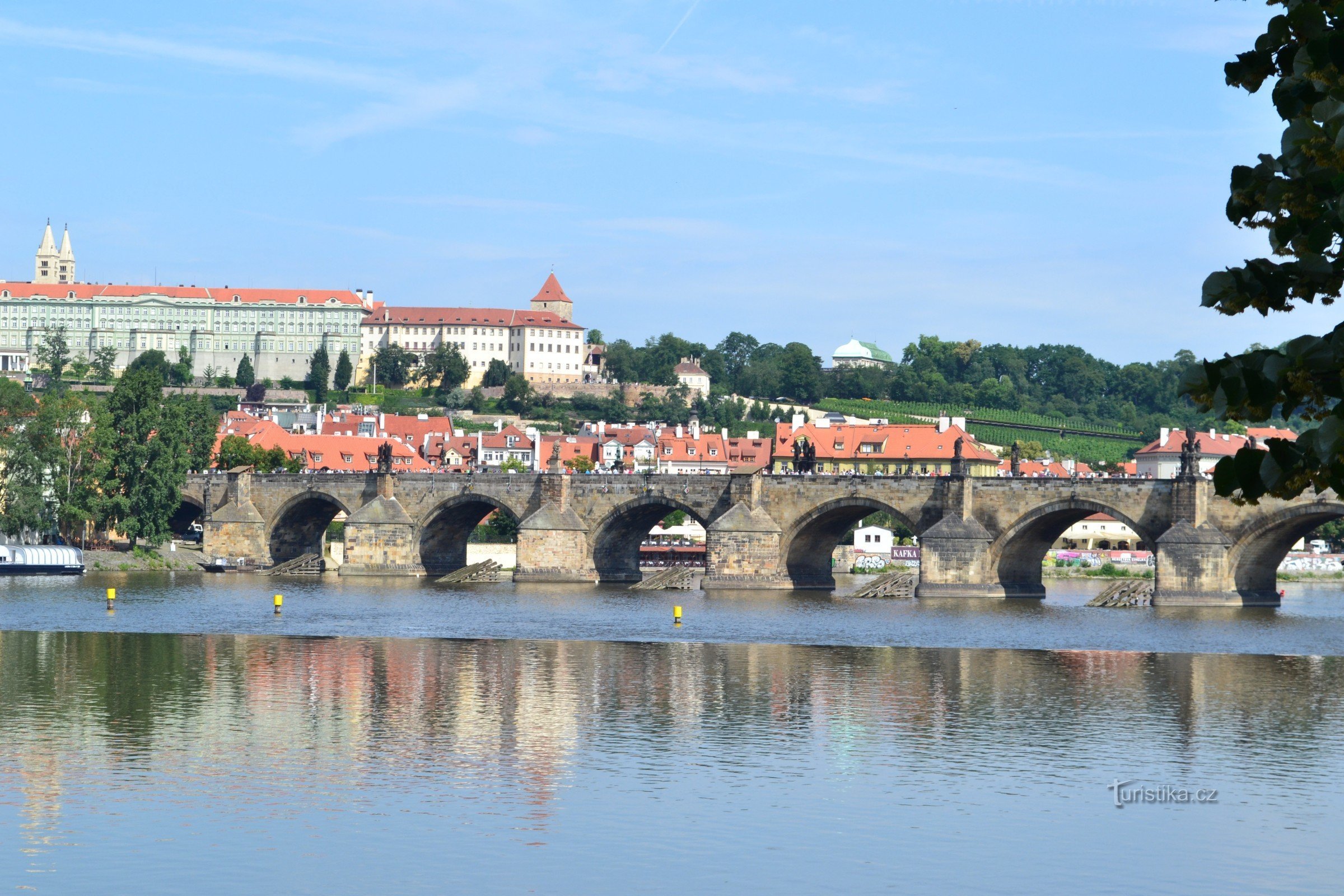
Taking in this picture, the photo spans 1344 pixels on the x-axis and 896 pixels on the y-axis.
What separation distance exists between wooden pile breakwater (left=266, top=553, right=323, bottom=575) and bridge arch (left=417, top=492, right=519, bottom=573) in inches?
265

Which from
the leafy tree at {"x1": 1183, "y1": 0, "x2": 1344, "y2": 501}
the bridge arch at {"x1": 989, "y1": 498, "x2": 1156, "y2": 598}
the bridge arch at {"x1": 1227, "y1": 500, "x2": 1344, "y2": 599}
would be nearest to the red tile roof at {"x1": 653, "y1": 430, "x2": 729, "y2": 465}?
the bridge arch at {"x1": 989, "y1": 498, "x2": 1156, "y2": 598}

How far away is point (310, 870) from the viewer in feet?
74.6

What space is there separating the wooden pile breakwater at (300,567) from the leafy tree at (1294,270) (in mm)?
88555

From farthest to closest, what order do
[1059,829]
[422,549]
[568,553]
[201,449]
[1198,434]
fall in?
[1198,434] < [201,449] < [422,549] < [568,553] < [1059,829]

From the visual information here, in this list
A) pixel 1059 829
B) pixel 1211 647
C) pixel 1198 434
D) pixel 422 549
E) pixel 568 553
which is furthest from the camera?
pixel 1198 434

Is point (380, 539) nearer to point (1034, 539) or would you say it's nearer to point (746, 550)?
point (746, 550)

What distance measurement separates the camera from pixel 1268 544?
74.6 meters

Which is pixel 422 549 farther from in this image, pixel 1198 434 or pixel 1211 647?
pixel 1198 434

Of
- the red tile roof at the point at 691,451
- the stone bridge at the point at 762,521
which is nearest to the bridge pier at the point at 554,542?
the stone bridge at the point at 762,521

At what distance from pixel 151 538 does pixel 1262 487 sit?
91974 mm

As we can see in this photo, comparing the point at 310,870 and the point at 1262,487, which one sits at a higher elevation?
the point at 1262,487

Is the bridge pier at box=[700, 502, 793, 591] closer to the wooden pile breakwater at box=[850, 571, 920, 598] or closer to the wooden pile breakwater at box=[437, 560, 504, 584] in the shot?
the wooden pile breakwater at box=[850, 571, 920, 598]

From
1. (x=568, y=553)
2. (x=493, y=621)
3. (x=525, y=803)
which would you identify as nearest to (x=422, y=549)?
(x=568, y=553)

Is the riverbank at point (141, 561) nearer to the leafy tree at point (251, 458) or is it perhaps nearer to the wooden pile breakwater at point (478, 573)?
the wooden pile breakwater at point (478, 573)
